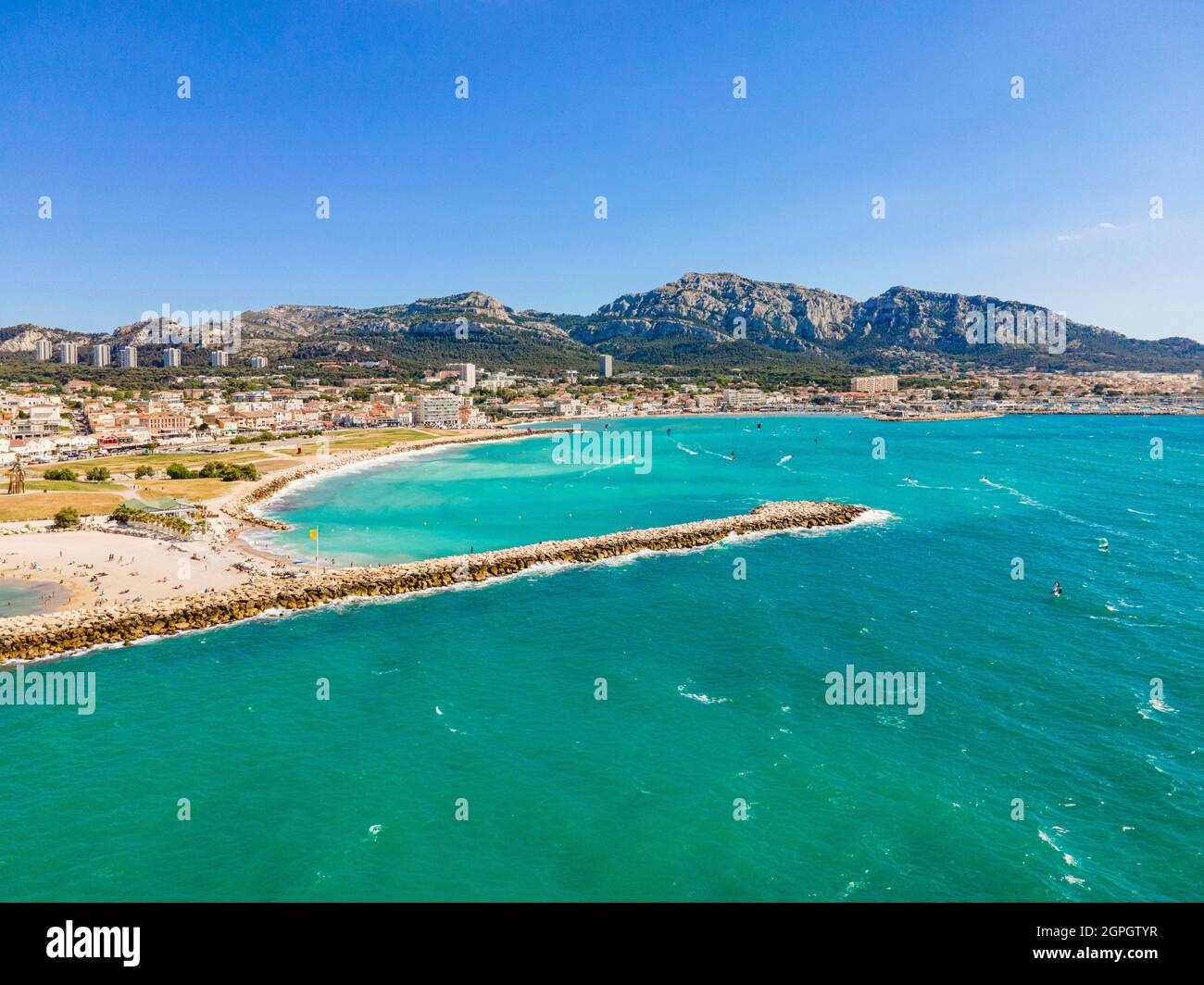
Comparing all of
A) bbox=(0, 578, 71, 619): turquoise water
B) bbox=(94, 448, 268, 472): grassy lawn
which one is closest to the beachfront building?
bbox=(94, 448, 268, 472): grassy lawn

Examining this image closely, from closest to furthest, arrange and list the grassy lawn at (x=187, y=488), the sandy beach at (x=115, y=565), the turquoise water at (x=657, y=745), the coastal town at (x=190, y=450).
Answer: the turquoise water at (x=657, y=745) → the sandy beach at (x=115, y=565) → the coastal town at (x=190, y=450) → the grassy lawn at (x=187, y=488)

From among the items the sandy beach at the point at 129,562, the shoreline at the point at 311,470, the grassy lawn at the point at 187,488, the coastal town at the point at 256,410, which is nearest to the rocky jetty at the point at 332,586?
the sandy beach at the point at 129,562

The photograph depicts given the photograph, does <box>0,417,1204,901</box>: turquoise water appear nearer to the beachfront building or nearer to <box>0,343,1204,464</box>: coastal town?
<box>0,343,1204,464</box>: coastal town

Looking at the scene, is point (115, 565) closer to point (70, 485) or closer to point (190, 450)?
point (70, 485)

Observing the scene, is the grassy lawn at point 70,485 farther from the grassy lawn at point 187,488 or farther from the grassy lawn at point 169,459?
the grassy lawn at point 169,459

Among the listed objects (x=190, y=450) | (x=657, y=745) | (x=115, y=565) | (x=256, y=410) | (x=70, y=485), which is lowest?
(x=657, y=745)

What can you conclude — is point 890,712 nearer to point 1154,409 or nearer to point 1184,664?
point 1184,664

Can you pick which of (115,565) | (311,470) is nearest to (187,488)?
(311,470)

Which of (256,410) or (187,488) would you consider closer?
(187,488)
